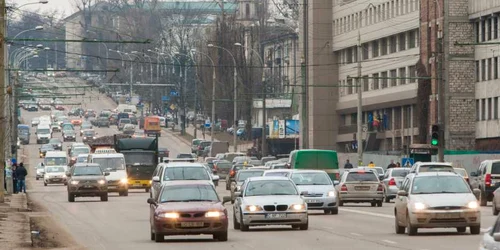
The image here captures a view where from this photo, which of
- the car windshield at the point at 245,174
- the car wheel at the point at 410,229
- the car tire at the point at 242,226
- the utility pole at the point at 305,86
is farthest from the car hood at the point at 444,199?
the utility pole at the point at 305,86

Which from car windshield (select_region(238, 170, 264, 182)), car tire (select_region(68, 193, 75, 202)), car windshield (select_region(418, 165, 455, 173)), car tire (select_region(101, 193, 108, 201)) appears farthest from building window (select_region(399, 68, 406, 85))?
car windshield (select_region(418, 165, 455, 173))

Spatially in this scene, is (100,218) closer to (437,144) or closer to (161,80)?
(437,144)

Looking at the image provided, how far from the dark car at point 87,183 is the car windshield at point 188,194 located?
1122 inches

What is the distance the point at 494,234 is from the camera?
16.4 m

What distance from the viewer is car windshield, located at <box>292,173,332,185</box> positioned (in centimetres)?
4659

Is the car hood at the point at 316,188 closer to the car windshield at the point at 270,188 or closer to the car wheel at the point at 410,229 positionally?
the car windshield at the point at 270,188

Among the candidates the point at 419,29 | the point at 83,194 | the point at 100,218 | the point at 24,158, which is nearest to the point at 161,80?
the point at 24,158

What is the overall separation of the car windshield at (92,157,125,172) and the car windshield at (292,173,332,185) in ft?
76.2

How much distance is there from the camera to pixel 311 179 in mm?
46969

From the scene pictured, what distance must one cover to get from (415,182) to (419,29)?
7326 centimetres

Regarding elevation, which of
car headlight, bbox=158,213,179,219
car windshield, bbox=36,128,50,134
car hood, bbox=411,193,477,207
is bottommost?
car headlight, bbox=158,213,179,219

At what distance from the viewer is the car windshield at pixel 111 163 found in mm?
69812

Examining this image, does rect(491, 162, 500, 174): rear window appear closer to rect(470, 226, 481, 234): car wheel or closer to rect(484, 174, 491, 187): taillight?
rect(484, 174, 491, 187): taillight

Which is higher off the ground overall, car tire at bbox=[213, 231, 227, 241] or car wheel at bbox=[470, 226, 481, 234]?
car wheel at bbox=[470, 226, 481, 234]
